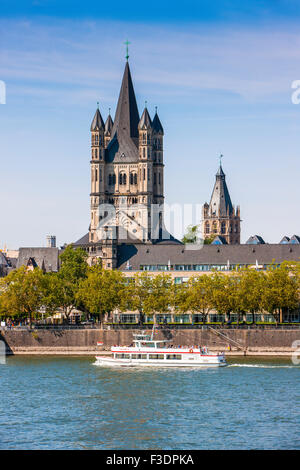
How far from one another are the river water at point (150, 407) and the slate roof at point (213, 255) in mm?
48189

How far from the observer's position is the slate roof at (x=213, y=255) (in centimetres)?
16650

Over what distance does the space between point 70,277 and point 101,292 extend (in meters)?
11.9

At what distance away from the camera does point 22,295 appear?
151m

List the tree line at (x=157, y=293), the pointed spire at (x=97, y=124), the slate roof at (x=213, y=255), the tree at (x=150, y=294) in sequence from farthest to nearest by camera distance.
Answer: the pointed spire at (x=97, y=124) < the slate roof at (x=213, y=255) < the tree at (x=150, y=294) < the tree line at (x=157, y=293)

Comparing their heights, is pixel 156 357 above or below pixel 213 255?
below

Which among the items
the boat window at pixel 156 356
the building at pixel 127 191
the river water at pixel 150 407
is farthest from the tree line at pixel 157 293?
the building at pixel 127 191

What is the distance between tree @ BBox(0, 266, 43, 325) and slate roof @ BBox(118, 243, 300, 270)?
22.7 metres

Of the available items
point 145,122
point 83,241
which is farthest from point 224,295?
point 145,122

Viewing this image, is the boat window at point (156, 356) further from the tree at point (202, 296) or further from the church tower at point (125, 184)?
the church tower at point (125, 184)

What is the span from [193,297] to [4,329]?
1131 inches

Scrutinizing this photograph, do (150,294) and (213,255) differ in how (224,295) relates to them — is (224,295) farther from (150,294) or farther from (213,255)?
(213,255)

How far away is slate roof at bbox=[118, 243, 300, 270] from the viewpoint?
6555 inches
